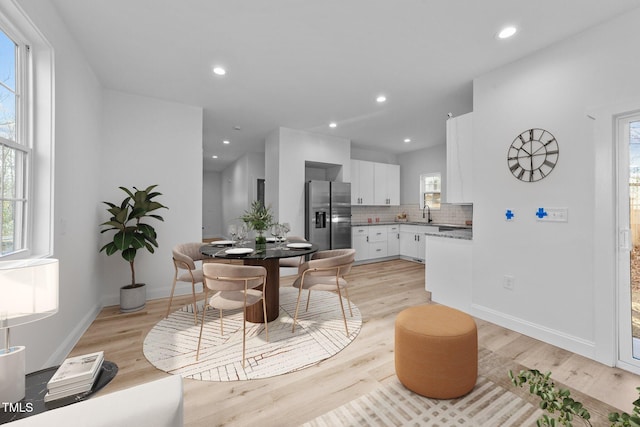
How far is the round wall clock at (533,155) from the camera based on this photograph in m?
2.57

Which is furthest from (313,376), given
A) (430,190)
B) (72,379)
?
(430,190)

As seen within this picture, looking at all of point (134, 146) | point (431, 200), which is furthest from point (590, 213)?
point (134, 146)

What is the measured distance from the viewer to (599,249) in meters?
2.28

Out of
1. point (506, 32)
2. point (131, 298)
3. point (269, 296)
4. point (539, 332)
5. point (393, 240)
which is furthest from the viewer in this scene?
point (393, 240)

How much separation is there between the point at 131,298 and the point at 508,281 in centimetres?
422

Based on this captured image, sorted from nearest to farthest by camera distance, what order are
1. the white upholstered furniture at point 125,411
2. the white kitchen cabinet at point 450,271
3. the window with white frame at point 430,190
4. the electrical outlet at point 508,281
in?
the white upholstered furniture at point 125,411 → the electrical outlet at point 508,281 → the white kitchen cabinet at point 450,271 → the window with white frame at point 430,190

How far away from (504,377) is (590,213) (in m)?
1.54

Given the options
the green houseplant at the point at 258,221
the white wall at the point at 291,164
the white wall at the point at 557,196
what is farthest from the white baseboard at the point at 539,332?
the white wall at the point at 291,164

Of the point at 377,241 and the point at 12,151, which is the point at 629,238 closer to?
the point at 377,241

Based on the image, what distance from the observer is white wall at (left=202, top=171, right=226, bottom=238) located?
1083 cm

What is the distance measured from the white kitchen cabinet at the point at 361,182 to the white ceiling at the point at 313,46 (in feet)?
7.12

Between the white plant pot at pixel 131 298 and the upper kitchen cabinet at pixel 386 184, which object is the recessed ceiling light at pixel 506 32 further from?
the white plant pot at pixel 131 298

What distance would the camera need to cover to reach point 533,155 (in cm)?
269

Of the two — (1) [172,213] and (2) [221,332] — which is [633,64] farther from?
(1) [172,213]
